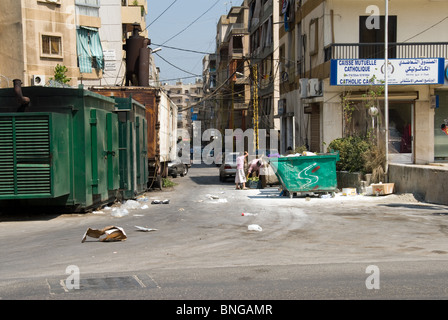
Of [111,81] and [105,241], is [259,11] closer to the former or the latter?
[111,81]

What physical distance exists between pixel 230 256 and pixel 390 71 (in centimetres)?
1660

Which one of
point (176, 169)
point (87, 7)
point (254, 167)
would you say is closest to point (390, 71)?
point (254, 167)

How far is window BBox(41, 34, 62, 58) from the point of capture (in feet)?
106

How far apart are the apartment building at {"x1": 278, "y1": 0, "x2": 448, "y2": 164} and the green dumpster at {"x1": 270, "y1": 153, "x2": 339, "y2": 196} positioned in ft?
18.8

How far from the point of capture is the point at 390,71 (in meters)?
22.8

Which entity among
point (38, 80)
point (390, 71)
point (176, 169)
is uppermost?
point (38, 80)

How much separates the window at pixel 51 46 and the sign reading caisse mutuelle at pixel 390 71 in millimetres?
17581

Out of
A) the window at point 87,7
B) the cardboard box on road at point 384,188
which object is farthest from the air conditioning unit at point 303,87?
the window at point 87,7

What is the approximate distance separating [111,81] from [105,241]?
3823 centimetres

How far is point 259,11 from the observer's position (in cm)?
5056

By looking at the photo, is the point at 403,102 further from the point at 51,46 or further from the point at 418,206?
the point at 51,46

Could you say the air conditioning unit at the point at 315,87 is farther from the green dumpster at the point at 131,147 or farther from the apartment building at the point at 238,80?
the apartment building at the point at 238,80

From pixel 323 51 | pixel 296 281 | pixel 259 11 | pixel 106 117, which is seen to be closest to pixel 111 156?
pixel 106 117

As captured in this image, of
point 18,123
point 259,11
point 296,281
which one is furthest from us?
point 259,11
